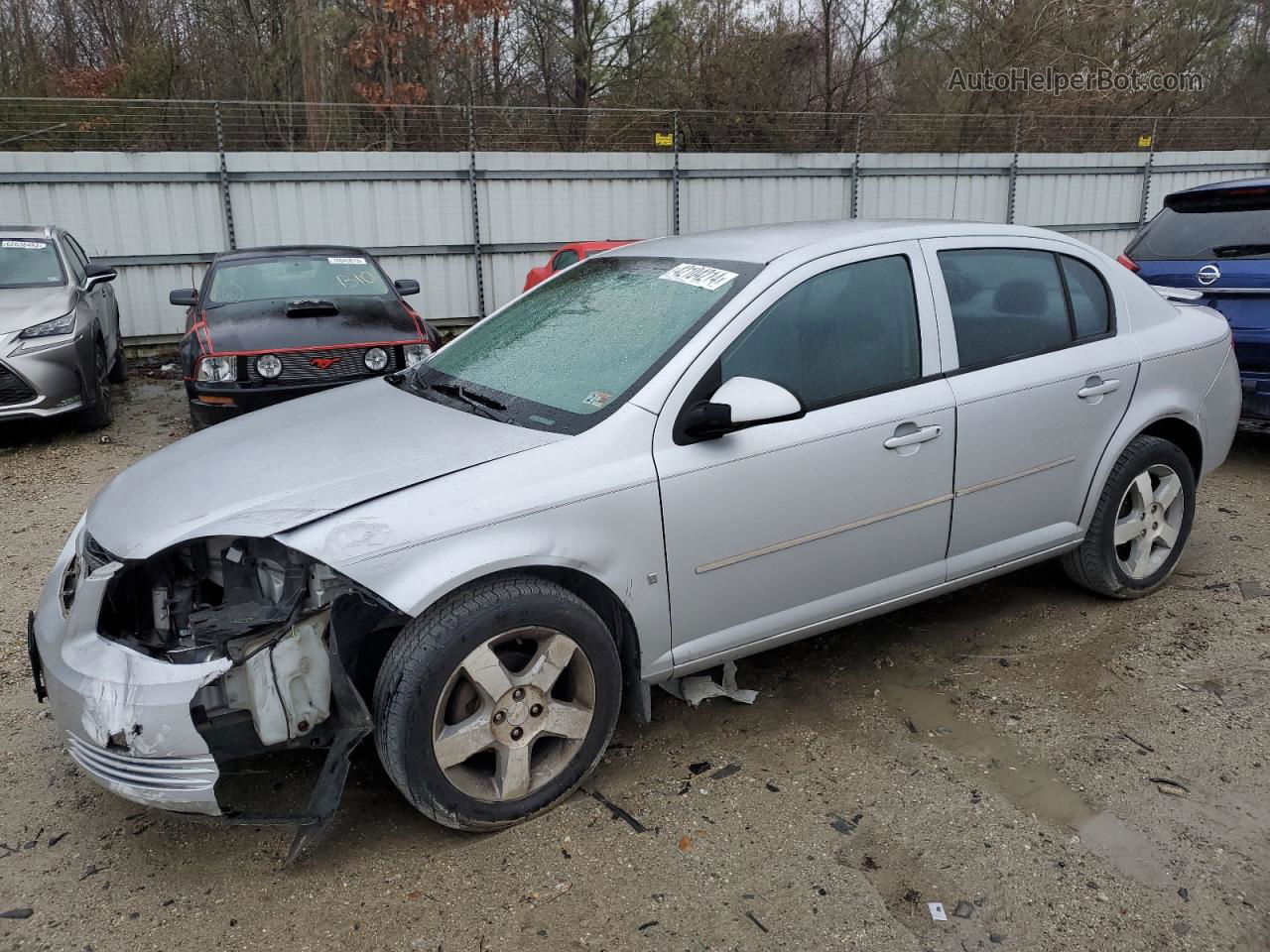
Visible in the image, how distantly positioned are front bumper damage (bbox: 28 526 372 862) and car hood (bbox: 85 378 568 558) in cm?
21

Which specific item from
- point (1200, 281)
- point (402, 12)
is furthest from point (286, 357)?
point (402, 12)

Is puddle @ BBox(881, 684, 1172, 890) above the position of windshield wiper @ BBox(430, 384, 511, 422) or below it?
below

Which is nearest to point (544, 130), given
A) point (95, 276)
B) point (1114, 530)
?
point (95, 276)

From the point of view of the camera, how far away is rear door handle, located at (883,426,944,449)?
3297mm

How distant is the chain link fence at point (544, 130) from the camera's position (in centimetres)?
1225

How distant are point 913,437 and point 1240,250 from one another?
12.6 ft

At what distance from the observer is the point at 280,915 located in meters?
2.56

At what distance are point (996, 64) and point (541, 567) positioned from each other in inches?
783

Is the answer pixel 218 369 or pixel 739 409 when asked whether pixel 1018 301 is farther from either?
pixel 218 369

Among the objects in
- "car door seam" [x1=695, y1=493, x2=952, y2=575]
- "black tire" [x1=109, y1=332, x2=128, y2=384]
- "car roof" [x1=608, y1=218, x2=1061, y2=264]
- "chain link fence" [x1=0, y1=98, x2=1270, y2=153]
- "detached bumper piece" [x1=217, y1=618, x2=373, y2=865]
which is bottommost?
"black tire" [x1=109, y1=332, x2=128, y2=384]

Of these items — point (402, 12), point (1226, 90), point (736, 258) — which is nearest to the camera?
point (736, 258)

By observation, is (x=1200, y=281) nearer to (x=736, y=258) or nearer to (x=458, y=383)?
(x=736, y=258)

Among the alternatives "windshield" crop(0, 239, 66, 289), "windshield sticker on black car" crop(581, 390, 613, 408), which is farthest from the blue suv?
"windshield" crop(0, 239, 66, 289)

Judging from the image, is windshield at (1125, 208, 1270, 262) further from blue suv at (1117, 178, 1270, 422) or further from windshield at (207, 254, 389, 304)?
windshield at (207, 254, 389, 304)
